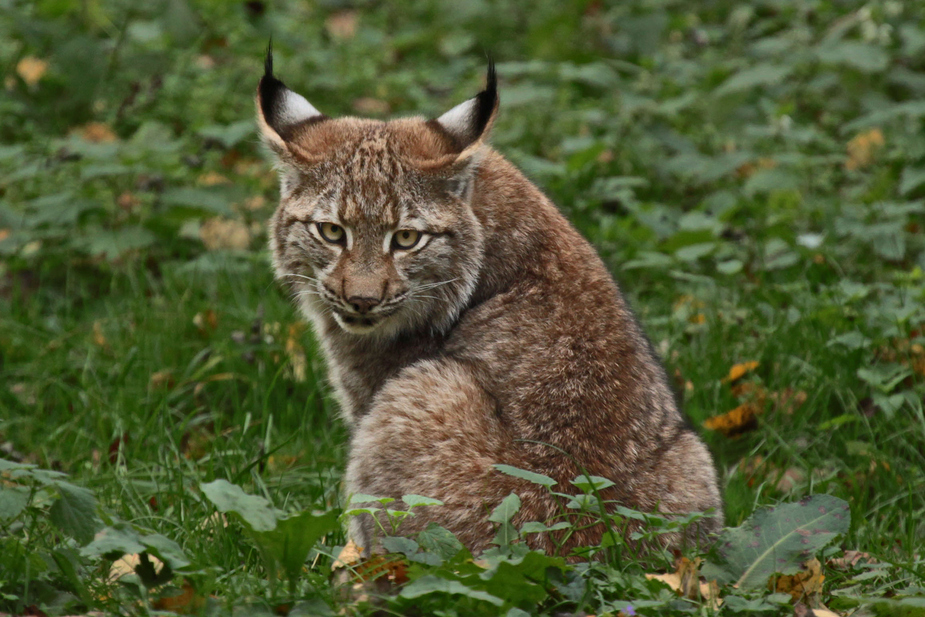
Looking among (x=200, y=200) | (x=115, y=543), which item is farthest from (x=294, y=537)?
(x=200, y=200)

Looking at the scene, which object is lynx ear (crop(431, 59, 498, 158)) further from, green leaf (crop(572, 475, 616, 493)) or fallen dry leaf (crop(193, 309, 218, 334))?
fallen dry leaf (crop(193, 309, 218, 334))

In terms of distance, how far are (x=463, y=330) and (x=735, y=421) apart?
1436mm

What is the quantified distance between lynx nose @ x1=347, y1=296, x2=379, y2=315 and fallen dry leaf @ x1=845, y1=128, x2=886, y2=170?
4581 millimetres

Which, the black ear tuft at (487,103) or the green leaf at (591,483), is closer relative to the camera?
the green leaf at (591,483)

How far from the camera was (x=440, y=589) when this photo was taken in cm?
245

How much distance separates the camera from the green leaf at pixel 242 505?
96.7 inches

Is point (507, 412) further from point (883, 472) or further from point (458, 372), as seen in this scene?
point (883, 472)

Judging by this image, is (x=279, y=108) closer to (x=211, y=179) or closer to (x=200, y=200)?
(x=200, y=200)

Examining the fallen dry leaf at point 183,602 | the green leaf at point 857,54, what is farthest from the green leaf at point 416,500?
the green leaf at point 857,54

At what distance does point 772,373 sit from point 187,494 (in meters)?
2.60

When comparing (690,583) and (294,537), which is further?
(690,583)

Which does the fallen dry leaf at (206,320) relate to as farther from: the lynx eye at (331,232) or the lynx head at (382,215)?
the lynx eye at (331,232)

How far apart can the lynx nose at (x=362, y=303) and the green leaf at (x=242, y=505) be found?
97cm

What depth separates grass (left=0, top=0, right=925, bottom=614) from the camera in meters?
3.70
